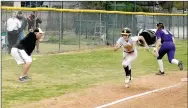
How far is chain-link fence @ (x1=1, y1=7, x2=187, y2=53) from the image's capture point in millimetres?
21672

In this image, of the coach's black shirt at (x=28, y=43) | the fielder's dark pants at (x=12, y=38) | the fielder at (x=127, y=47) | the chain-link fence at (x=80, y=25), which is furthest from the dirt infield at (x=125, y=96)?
the chain-link fence at (x=80, y=25)

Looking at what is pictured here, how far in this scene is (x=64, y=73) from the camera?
49.3 ft

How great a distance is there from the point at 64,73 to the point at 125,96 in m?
4.73

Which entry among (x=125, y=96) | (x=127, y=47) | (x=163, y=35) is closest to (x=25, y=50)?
(x=127, y=47)

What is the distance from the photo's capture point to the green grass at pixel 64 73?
10.9 m

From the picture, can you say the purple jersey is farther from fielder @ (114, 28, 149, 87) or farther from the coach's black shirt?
the coach's black shirt

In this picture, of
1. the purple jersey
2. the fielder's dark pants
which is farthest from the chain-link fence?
the purple jersey

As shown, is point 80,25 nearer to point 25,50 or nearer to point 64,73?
point 64,73

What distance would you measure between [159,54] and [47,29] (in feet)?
28.0

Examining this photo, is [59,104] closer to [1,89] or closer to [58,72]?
[1,89]

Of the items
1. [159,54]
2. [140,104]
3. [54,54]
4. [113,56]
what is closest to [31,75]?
[159,54]

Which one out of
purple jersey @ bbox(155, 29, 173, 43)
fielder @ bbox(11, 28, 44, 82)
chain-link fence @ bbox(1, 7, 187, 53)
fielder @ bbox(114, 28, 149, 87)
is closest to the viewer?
fielder @ bbox(114, 28, 149, 87)

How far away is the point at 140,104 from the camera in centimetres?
960

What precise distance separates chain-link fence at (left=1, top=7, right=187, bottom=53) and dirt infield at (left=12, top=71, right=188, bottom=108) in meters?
8.49
